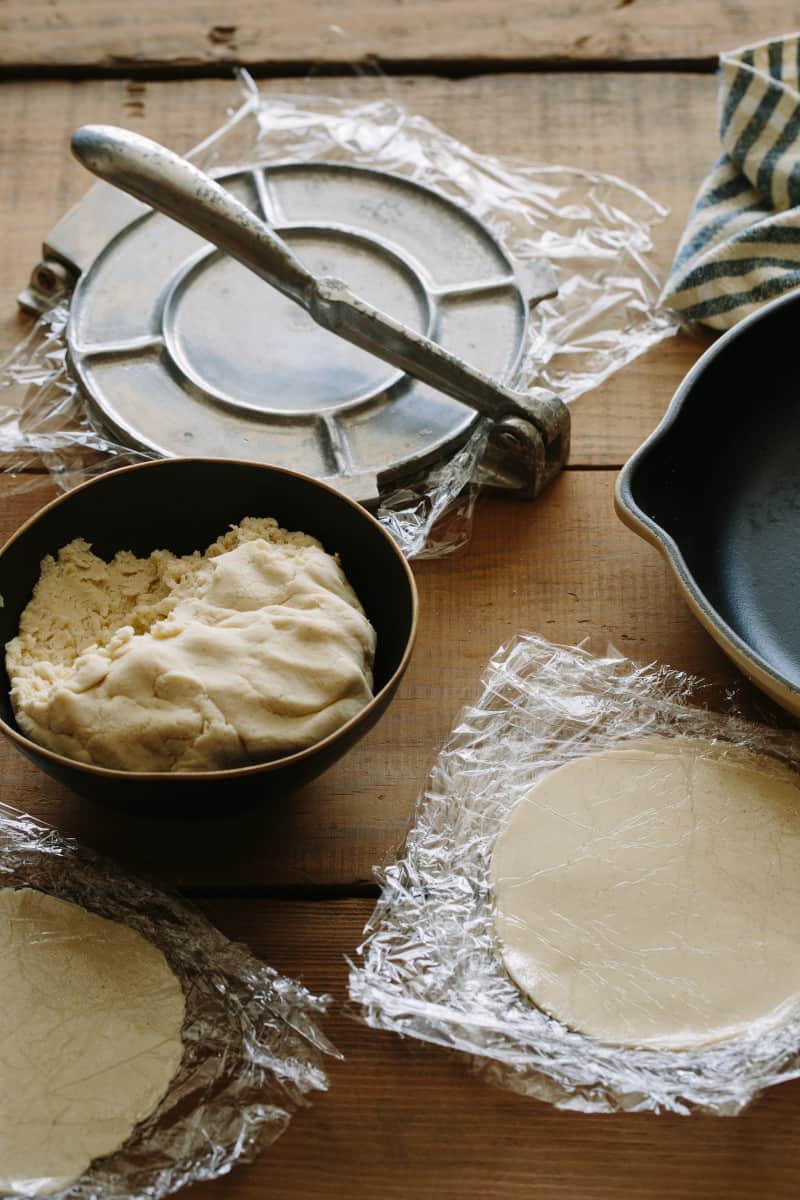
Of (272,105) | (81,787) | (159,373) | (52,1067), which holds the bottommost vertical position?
(52,1067)

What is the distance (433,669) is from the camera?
0.91 meters

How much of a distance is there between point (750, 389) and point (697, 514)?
0.13 m

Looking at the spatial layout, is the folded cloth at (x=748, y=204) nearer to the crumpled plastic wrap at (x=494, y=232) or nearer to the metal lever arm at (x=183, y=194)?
the crumpled plastic wrap at (x=494, y=232)

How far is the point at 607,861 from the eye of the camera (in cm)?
77

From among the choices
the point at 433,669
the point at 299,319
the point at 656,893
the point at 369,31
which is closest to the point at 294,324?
the point at 299,319

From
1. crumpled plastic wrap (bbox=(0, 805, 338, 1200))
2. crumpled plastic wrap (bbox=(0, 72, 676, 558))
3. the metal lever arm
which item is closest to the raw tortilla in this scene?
crumpled plastic wrap (bbox=(0, 805, 338, 1200))

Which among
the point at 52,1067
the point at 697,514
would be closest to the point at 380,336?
the point at 697,514

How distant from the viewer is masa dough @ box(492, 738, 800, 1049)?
71 centimetres

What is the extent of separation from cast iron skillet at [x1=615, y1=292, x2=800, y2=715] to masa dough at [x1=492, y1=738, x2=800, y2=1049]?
0.40 feet

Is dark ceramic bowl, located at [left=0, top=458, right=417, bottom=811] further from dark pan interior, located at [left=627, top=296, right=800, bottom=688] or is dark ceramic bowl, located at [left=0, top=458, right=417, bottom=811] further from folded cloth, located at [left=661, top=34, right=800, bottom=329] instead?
folded cloth, located at [left=661, top=34, right=800, bottom=329]

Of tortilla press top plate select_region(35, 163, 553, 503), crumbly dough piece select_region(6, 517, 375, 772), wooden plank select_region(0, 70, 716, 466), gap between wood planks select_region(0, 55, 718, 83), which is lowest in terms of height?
crumbly dough piece select_region(6, 517, 375, 772)

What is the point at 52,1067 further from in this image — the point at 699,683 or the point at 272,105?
the point at 272,105

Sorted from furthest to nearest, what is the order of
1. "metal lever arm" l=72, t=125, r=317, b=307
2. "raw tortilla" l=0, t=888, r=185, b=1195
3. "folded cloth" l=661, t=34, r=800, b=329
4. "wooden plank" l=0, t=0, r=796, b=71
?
"wooden plank" l=0, t=0, r=796, b=71 < "folded cloth" l=661, t=34, r=800, b=329 < "metal lever arm" l=72, t=125, r=317, b=307 < "raw tortilla" l=0, t=888, r=185, b=1195

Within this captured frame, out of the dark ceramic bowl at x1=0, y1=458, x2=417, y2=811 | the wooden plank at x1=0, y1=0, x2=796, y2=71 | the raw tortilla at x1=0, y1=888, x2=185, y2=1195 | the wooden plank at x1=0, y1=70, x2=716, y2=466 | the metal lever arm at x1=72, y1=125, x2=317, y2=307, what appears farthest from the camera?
the wooden plank at x1=0, y1=0, x2=796, y2=71
